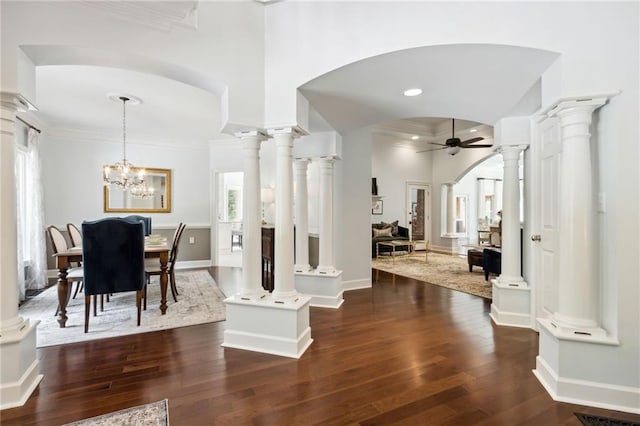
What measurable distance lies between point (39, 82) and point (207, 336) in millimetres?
3671

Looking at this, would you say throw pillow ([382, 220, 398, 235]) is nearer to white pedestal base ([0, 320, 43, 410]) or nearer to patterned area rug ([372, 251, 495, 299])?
patterned area rug ([372, 251, 495, 299])

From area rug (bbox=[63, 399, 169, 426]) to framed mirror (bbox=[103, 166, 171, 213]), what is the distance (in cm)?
498

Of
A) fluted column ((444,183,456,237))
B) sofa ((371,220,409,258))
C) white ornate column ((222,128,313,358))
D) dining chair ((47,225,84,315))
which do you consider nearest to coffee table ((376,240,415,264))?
sofa ((371,220,409,258))

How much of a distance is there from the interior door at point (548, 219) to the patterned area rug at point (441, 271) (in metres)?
1.44

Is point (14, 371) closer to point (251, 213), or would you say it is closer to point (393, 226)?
point (251, 213)

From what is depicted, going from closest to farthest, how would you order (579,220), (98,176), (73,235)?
(579,220) < (73,235) < (98,176)

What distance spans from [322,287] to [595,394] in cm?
271

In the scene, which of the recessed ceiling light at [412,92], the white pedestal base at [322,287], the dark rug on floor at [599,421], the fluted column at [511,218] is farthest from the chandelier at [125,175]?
the dark rug on floor at [599,421]

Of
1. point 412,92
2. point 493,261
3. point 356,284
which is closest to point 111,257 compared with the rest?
point 356,284

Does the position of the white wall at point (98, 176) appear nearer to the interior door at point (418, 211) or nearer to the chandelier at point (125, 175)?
the chandelier at point (125, 175)

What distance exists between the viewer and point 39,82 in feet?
11.9

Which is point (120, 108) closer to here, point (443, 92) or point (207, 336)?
point (207, 336)

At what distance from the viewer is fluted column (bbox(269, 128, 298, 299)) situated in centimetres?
278

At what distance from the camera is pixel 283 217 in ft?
9.18
